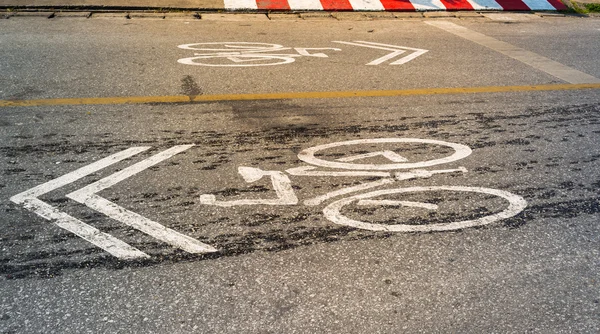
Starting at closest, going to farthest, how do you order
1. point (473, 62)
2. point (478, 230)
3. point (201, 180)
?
point (478, 230) < point (201, 180) < point (473, 62)

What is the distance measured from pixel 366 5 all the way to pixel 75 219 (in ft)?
24.1

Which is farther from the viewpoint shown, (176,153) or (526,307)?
(176,153)

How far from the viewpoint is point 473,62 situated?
7352 millimetres

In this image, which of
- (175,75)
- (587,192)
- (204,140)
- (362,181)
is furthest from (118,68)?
(587,192)

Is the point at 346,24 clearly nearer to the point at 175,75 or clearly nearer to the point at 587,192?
the point at 175,75

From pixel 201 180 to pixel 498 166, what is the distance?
213 centimetres

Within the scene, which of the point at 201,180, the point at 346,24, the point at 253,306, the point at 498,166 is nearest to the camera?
the point at 253,306

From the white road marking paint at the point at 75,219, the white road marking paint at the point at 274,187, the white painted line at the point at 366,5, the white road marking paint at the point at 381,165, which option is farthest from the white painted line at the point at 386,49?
the white road marking paint at the point at 75,219

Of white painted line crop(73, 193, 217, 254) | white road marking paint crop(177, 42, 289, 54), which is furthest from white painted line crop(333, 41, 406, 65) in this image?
white painted line crop(73, 193, 217, 254)

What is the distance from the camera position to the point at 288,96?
593 cm

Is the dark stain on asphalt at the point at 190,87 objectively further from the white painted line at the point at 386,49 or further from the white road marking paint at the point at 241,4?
the white road marking paint at the point at 241,4

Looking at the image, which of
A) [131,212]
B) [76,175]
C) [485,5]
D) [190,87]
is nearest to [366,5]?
[485,5]

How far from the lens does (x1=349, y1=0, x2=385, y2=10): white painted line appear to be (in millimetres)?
9812

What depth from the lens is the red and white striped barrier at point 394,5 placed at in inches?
377
